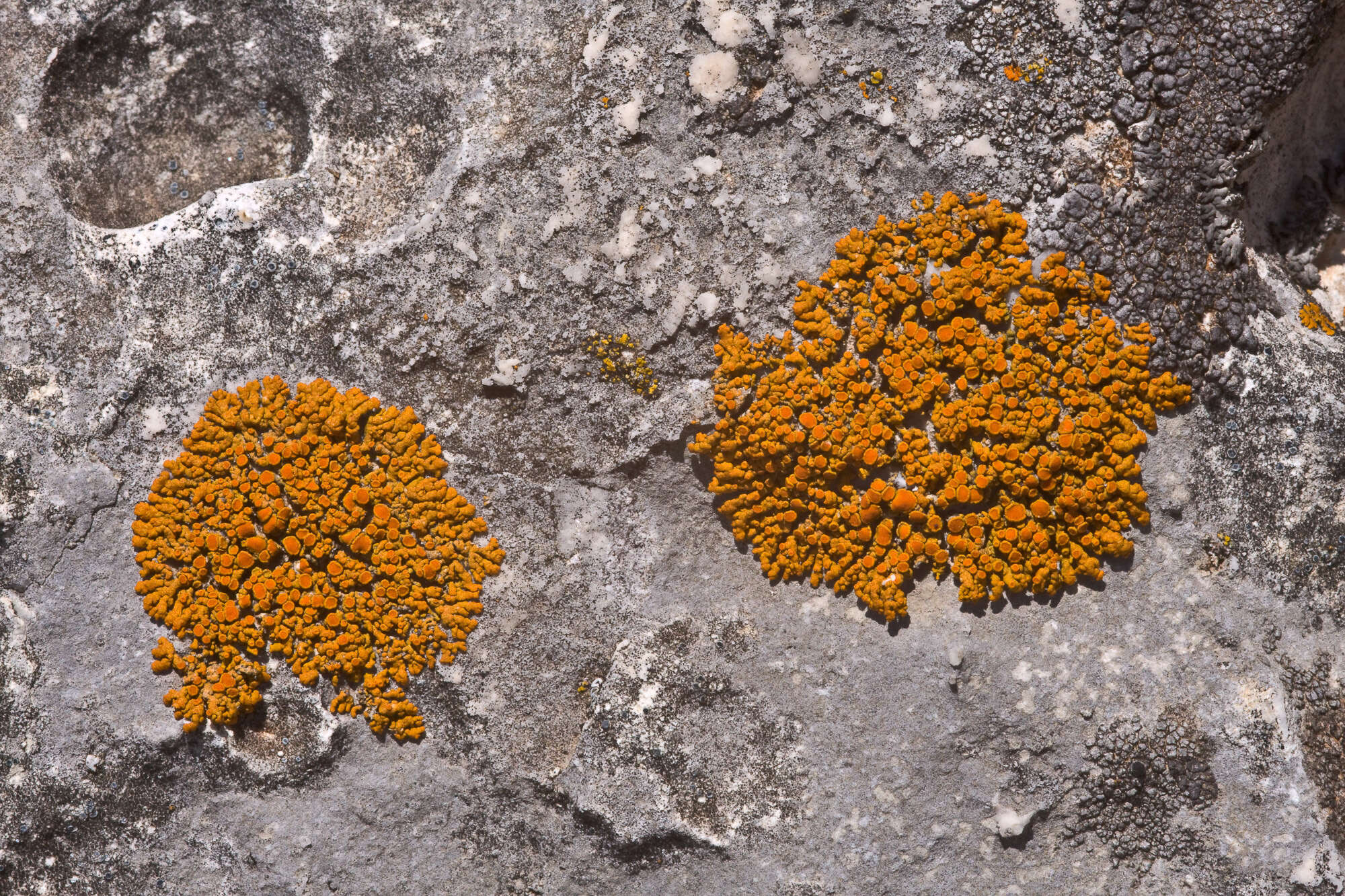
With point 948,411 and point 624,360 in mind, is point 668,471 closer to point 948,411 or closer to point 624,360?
point 624,360

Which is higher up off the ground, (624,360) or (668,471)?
(624,360)

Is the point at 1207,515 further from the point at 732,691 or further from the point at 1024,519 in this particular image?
Answer: the point at 732,691

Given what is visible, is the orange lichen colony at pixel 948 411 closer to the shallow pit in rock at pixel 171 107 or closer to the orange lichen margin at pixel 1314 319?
the orange lichen margin at pixel 1314 319

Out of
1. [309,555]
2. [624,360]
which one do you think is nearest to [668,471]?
[624,360]

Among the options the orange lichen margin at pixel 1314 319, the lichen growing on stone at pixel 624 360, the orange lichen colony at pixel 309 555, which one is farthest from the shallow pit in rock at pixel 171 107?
the orange lichen margin at pixel 1314 319

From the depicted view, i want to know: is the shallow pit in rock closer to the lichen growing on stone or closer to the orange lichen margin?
the lichen growing on stone

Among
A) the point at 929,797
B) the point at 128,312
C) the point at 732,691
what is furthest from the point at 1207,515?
the point at 128,312
